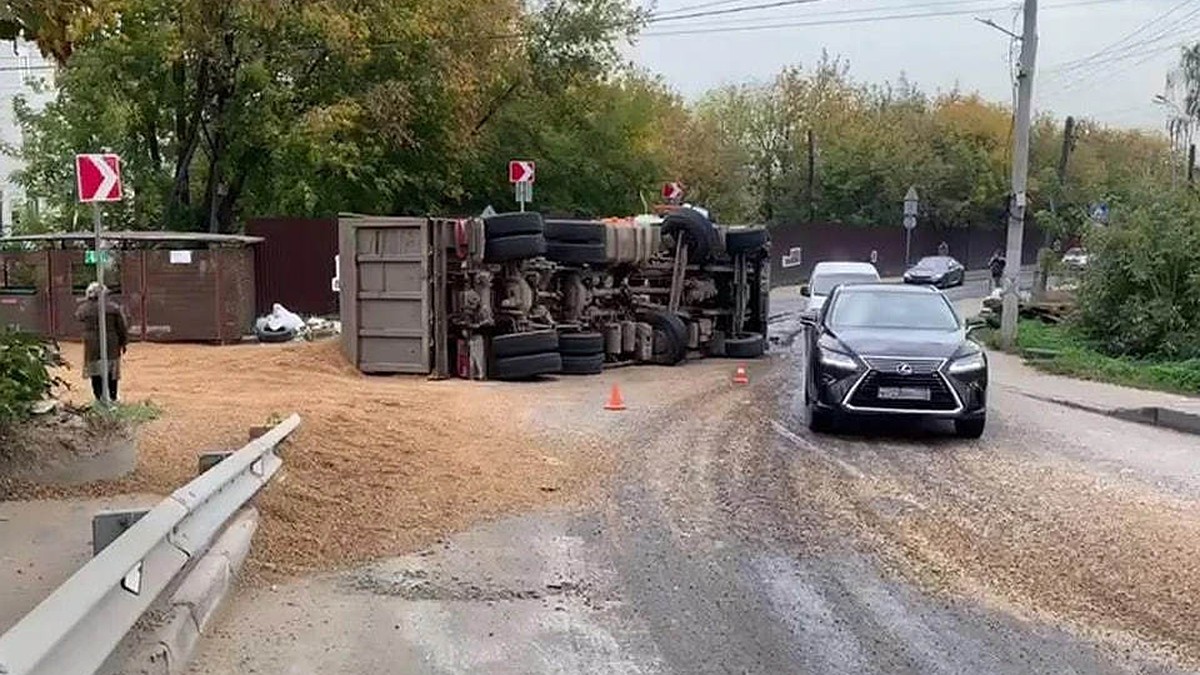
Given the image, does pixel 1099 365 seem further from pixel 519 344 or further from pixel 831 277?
pixel 519 344

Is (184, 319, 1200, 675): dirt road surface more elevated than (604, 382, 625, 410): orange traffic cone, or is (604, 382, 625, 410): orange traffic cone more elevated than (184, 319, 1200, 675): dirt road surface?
(184, 319, 1200, 675): dirt road surface

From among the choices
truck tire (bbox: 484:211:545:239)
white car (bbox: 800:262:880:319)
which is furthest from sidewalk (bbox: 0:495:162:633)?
white car (bbox: 800:262:880:319)

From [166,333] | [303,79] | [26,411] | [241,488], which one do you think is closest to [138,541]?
[241,488]

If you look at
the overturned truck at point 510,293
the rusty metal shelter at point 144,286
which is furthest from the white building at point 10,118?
the overturned truck at point 510,293

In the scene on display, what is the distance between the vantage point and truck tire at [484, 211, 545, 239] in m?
16.6

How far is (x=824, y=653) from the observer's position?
222 inches

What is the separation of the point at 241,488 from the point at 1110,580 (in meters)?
4.79

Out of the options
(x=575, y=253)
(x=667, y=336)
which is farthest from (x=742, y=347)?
(x=575, y=253)

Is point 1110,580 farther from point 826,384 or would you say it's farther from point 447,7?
point 447,7

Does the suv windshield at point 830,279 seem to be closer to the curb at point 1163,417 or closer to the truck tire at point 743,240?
the truck tire at point 743,240

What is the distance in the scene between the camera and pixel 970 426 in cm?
1212

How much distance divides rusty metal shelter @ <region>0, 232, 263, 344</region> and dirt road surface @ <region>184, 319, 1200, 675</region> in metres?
13.1

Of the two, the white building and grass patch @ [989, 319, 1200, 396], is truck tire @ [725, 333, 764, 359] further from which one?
the white building

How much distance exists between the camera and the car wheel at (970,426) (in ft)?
39.5
